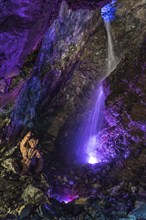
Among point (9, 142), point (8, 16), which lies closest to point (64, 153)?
point (9, 142)

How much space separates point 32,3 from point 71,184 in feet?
30.4

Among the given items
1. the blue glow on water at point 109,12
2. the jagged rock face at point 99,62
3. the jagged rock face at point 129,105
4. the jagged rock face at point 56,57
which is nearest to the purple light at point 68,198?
the jagged rock face at point 129,105

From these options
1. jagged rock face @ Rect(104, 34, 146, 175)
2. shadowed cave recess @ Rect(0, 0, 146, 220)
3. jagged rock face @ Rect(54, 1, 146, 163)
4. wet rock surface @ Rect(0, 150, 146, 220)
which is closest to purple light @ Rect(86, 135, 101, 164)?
shadowed cave recess @ Rect(0, 0, 146, 220)

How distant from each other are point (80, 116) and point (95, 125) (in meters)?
1.11

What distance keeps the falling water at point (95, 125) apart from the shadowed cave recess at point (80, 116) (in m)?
0.06

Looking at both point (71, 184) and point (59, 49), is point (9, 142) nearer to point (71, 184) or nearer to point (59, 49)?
point (71, 184)

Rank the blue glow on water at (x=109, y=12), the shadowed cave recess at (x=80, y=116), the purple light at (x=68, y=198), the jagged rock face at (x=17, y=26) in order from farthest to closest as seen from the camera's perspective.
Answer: the blue glow on water at (x=109, y=12) → the purple light at (x=68, y=198) → the shadowed cave recess at (x=80, y=116) → the jagged rock face at (x=17, y=26)

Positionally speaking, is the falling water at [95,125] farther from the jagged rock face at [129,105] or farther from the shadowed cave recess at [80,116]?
the jagged rock face at [129,105]

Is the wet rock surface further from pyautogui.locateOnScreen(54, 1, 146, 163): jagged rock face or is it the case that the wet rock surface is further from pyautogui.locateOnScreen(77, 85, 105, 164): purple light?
pyautogui.locateOnScreen(54, 1, 146, 163): jagged rock face

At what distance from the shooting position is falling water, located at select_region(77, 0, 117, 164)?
49.9 feet

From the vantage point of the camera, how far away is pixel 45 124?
16.9m

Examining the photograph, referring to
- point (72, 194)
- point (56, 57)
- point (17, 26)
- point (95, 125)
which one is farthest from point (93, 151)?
point (17, 26)

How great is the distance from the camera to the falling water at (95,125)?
15.2 meters

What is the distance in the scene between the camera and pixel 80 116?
16.3 m
